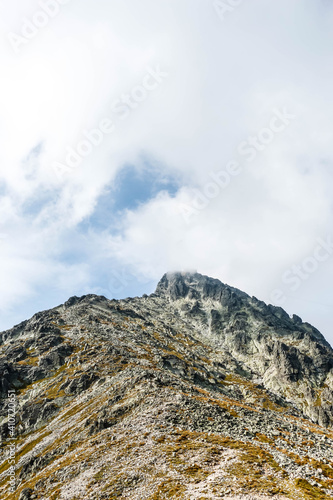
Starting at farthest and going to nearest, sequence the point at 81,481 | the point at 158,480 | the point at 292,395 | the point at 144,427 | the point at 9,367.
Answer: the point at 292,395 < the point at 9,367 < the point at 144,427 < the point at 81,481 < the point at 158,480

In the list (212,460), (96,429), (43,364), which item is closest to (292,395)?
(43,364)

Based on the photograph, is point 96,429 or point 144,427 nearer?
point 144,427

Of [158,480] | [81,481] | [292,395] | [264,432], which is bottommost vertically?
[292,395]

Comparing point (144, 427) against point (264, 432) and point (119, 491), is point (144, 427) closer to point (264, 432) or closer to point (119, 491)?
point (119, 491)

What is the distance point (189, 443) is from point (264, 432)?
11.4 meters

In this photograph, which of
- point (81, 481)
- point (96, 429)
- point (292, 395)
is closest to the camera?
point (81, 481)

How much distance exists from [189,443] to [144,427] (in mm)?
10486

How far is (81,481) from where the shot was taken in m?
36.8

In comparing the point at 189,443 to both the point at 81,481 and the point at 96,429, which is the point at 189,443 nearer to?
the point at 81,481

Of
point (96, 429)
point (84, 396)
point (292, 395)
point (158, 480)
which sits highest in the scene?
point (84, 396)

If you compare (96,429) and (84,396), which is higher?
(84,396)

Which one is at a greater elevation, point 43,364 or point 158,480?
point 43,364

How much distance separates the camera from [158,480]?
30266 millimetres

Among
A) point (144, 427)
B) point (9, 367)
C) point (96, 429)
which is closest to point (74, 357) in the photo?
point (9, 367)
